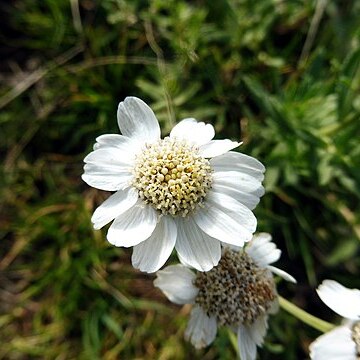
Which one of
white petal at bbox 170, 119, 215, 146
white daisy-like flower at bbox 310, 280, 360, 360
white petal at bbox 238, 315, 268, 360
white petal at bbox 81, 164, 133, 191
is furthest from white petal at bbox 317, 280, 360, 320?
white petal at bbox 81, 164, 133, 191

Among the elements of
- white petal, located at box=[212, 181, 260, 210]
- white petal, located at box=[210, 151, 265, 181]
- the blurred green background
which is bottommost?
the blurred green background

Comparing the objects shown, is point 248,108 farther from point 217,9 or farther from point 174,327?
point 174,327

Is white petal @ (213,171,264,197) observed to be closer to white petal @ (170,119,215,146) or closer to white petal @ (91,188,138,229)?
white petal @ (170,119,215,146)

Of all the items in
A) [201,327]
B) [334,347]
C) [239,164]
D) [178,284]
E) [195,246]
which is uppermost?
[239,164]

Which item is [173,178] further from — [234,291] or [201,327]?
[201,327]

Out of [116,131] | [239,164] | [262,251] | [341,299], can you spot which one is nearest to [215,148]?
[239,164]
